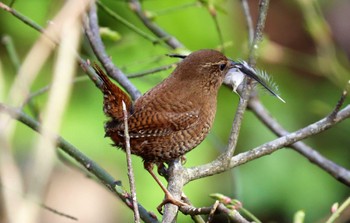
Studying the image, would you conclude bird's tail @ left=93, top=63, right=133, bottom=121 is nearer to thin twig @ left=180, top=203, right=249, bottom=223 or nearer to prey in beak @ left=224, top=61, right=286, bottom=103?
prey in beak @ left=224, top=61, right=286, bottom=103

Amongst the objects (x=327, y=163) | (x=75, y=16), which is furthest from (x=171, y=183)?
(x=75, y=16)

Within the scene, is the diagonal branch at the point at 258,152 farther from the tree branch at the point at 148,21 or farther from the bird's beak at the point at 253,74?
the tree branch at the point at 148,21

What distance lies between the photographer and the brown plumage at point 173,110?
2.42 meters

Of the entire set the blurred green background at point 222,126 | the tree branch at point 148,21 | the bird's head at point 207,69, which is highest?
the tree branch at point 148,21

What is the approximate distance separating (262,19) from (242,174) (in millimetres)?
2624

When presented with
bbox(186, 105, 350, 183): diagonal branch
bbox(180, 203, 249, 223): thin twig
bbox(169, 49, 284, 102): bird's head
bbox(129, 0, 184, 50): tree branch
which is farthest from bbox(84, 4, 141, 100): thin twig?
bbox(180, 203, 249, 223): thin twig

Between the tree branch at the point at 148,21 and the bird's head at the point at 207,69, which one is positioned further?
the tree branch at the point at 148,21

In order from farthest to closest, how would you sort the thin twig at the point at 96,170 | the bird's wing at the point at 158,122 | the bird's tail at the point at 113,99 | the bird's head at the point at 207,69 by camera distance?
the bird's head at the point at 207,69 < the bird's wing at the point at 158,122 < the bird's tail at the point at 113,99 < the thin twig at the point at 96,170

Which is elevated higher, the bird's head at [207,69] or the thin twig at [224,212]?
the bird's head at [207,69]

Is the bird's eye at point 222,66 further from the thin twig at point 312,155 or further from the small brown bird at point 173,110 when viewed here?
the thin twig at point 312,155

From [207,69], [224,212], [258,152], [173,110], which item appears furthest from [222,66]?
[224,212]

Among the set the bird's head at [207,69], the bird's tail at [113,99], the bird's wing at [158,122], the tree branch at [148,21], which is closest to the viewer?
the bird's tail at [113,99]

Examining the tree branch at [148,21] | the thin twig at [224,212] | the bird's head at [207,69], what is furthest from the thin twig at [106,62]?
the thin twig at [224,212]

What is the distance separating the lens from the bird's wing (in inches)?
97.1
